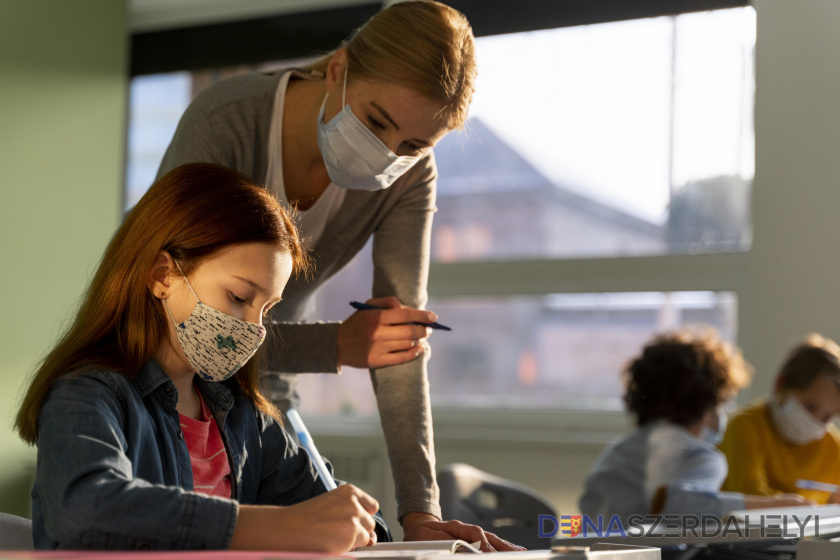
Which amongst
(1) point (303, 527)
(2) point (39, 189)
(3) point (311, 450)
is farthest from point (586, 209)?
(1) point (303, 527)

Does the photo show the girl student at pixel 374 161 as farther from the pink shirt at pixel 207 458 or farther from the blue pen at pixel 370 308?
the pink shirt at pixel 207 458

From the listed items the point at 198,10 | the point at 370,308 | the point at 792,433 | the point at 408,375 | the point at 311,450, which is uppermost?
the point at 198,10

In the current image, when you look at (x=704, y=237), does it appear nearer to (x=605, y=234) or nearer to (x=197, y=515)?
(x=605, y=234)

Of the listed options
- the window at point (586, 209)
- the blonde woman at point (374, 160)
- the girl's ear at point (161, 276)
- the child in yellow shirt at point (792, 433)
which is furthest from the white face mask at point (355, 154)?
the window at point (586, 209)

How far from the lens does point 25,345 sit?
3004 millimetres

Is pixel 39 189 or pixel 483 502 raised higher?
pixel 39 189

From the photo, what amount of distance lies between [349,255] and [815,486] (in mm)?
1513

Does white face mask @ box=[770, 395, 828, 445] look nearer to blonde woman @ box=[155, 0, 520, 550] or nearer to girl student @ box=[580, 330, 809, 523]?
girl student @ box=[580, 330, 809, 523]

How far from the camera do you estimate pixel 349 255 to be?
147cm

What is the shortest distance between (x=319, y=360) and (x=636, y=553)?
0.63 metres

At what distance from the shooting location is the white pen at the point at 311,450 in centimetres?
115

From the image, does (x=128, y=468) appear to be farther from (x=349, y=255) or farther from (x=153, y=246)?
(x=349, y=255)

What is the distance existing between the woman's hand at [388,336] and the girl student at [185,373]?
0.59ft

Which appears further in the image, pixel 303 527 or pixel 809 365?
pixel 809 365
